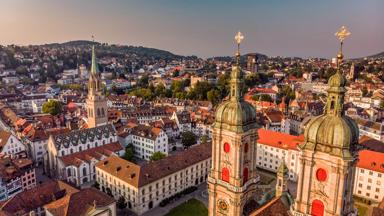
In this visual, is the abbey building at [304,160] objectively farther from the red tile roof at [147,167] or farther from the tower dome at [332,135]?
the red tile roof at [147,167]

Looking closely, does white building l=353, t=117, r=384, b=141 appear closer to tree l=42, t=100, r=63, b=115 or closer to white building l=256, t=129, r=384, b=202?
white building l=256, t=129, r=384, b=202

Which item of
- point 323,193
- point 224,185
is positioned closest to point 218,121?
point 224,185

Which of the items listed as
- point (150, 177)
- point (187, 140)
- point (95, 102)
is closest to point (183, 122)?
point (187, 140)

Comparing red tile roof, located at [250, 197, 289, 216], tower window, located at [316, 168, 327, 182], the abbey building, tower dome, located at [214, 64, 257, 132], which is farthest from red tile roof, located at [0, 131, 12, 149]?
tower window, located at [316, 168, 327, 182]

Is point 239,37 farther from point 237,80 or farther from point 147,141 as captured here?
point 147,141

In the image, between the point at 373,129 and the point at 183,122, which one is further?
the point at 183,122

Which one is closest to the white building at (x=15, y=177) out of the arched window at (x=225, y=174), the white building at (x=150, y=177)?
the white building at (x=150, y=177)
